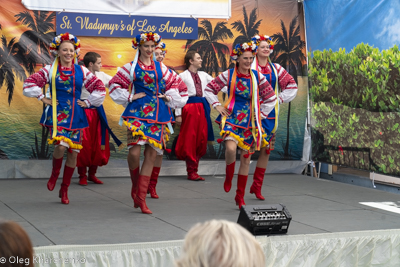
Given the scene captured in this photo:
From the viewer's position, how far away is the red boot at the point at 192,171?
260 inches

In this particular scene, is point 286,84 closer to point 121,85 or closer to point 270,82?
point 270,82

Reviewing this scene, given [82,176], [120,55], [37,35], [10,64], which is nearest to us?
[82,176]

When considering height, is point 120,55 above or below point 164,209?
above

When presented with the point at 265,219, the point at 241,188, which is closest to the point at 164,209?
the point at 241,188

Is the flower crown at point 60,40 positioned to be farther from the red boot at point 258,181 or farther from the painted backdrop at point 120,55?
the red boot at point 258,181

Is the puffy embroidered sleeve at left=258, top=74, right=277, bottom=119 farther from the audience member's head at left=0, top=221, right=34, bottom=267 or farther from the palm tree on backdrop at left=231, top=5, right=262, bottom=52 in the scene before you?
the audience member's head at left=0, top=221, right=34, bottom=267

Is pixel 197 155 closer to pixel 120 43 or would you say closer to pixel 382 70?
pixel 120 43

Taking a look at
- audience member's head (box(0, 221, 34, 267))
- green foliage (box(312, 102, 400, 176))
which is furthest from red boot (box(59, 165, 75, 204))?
audience member's head (box(0, 221, 34, 267))

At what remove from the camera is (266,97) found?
497 cm

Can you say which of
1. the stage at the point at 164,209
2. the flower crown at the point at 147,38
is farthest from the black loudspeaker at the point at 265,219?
the flower crown at the point at 147,38

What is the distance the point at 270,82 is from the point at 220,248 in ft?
13.5

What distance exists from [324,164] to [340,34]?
1.78 meters

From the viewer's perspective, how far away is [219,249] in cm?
120

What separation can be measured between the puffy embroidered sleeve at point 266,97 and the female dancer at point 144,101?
2.89 ft
